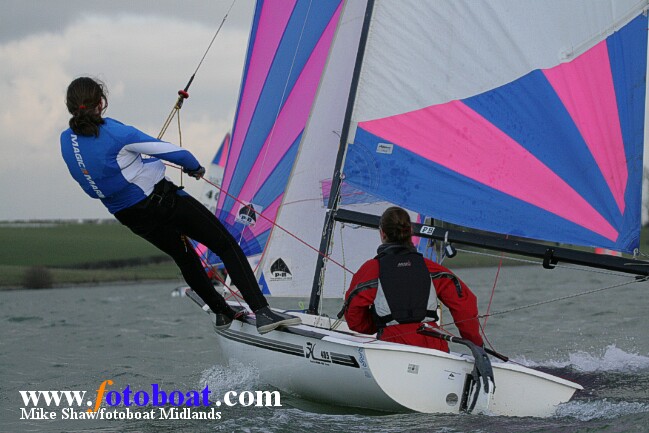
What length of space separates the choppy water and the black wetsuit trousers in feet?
3.14

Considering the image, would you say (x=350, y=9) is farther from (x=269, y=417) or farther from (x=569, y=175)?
(x=269, y=417)

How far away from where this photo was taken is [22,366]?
10.5 m

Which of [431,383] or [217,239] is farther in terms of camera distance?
[217,239]

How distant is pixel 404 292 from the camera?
598cm

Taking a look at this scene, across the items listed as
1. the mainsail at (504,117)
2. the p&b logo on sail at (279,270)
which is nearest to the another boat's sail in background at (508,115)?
the mainsail at (504,117)

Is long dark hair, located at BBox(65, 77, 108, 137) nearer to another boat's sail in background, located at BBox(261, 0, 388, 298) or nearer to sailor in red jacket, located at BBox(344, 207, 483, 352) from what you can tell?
sailor in red jacket, located at BBox(344, 207, 483, 352)

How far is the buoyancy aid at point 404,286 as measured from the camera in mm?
5961

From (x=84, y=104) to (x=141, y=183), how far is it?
634mm

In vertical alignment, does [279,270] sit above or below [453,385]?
above

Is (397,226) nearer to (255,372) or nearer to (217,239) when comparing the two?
(217,239)

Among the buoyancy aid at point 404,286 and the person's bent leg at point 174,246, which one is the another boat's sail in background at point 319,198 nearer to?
the person's bent leg at point 174,246

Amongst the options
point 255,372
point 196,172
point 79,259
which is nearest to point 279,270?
point 255,372

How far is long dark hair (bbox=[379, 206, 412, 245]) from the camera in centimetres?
604

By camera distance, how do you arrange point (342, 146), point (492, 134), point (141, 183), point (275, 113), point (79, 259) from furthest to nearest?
point (79, 259), point (275, 113), point (342, 146), point (492, 134), point (141, 183)
